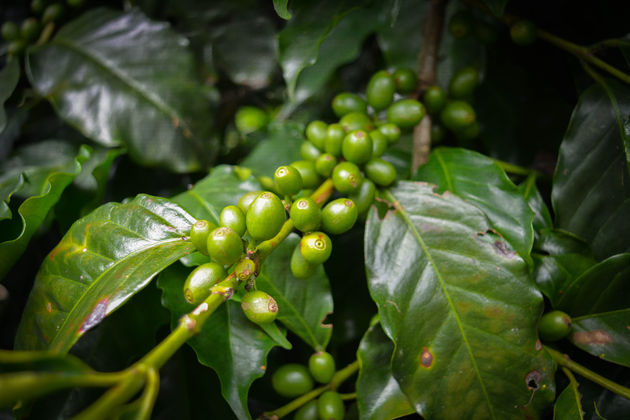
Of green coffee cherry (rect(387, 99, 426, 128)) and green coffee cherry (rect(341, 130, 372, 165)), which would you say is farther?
green coffee cherry (rect(387, 99, 426, 128))

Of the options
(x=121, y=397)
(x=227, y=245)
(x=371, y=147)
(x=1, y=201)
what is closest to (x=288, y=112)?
(x=371, y=147)

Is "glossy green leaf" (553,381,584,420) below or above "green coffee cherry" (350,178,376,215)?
below

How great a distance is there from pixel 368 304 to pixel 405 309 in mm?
241

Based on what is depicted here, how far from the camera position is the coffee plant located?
70 centimetres

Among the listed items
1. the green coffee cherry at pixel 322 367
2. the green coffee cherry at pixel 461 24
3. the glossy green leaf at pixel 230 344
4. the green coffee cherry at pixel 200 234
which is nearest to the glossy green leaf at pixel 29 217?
the glossy green leaf at pixel 230 344

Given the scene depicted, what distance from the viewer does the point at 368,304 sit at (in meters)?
1.00

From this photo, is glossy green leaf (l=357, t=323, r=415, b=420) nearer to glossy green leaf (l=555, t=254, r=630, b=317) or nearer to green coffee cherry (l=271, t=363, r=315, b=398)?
green coffee cherry (l=271, t=363, r=315, b=398)

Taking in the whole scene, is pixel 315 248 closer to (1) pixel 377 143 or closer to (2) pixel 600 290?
(1) pixel 377 143

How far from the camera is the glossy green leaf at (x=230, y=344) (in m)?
0.72

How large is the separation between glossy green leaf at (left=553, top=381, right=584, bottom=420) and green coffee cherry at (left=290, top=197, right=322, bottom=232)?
534 mm

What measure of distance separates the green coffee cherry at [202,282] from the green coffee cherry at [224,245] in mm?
17

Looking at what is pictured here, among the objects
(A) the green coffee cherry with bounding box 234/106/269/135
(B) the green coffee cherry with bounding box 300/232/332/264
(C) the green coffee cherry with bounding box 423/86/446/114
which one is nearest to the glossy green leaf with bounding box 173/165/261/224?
(B) the green coffee cherry with bounding box 300/232/332/264

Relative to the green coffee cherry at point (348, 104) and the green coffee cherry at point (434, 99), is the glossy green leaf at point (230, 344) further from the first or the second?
the green coffee cherry at point (434, 99)

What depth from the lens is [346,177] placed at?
79cm
